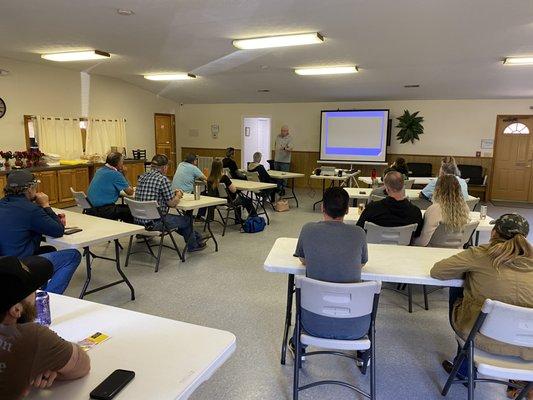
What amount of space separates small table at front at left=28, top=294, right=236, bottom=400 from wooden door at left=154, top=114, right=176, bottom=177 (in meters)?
9.37

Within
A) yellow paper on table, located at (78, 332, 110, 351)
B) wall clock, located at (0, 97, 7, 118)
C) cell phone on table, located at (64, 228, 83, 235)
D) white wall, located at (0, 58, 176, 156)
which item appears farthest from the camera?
white wall, located at (0, 58, 176, 156)

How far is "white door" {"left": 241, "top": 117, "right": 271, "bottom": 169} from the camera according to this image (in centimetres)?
1109

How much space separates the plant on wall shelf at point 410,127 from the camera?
896 cm

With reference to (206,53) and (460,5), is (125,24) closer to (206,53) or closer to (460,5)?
(206,53)

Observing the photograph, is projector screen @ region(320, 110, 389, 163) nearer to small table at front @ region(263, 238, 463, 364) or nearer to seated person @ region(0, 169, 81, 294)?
small table at front @ region(263, 238, 463, 364)

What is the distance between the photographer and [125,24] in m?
4.36

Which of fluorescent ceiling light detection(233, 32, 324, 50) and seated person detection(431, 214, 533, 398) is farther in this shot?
fluorescent ceiling light detection(233, 32, 324, 50)

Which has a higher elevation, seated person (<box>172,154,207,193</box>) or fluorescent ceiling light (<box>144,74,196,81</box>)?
fluorescent ceiling light (<box>144,74,196,81</box>)

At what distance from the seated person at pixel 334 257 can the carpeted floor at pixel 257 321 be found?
0.50 m

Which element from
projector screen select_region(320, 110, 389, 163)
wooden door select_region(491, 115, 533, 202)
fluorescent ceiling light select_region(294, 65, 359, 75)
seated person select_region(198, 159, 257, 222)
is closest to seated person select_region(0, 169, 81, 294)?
seated person select_region(198, 159, 257, 222)

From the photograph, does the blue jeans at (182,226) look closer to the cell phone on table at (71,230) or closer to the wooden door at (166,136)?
the cell phone on table at (71,230)

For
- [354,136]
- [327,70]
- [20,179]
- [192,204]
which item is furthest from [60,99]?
[354,136]

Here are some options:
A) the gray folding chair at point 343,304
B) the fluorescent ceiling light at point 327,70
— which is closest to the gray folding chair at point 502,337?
the gray folding chair at point 343,304

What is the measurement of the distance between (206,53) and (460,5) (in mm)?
3642
